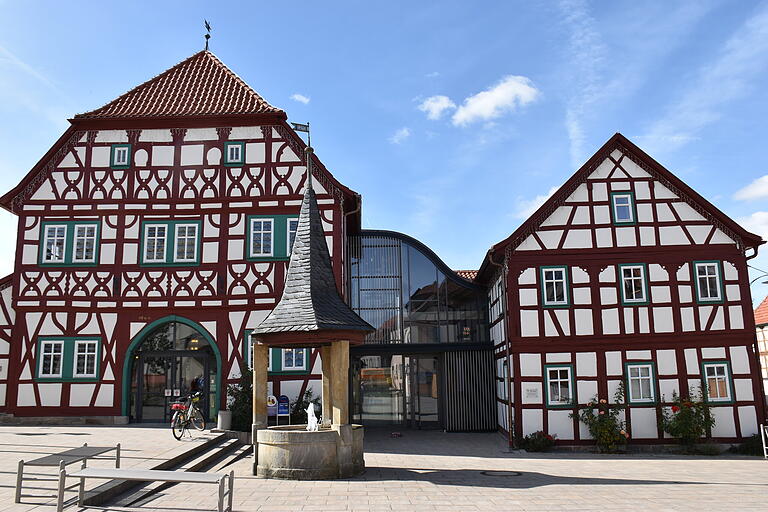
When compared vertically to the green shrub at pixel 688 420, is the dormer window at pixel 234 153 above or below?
above

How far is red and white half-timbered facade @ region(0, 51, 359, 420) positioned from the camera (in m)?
17.7

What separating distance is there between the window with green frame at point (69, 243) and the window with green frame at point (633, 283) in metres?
15.0

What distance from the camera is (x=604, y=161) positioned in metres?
17.8

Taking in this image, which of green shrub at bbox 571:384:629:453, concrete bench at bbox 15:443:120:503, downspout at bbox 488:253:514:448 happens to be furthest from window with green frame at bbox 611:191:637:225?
concrete bench at bbox 15:443:120:503

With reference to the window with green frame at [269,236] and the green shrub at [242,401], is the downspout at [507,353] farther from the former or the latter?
the green shrub at [242,401]

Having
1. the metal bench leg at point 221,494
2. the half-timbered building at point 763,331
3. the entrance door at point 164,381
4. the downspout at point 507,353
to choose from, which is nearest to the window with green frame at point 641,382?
the downspout at point 507,353

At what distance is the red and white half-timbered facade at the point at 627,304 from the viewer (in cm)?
1661

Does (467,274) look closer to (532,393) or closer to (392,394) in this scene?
(392,394)

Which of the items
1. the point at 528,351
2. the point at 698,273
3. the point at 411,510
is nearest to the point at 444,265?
the point at 528,351

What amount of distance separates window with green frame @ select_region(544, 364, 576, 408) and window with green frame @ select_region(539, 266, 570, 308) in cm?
170

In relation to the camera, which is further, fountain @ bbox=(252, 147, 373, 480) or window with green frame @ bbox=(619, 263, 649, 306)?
window with green frame @ bbox=(619, 263, 649, 306)

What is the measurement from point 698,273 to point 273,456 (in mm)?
12675

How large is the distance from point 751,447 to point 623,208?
698 cm

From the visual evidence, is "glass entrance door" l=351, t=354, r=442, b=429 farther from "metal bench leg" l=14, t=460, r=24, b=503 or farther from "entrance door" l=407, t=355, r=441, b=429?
"metal bench leg" l=14, t=460, r=24, b=503
